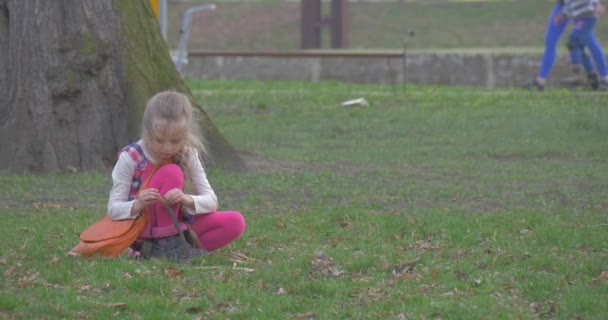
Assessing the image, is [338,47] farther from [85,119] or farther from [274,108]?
[85,119]

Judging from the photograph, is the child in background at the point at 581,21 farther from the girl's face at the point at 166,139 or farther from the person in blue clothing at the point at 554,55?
the girl's face at the point at 166,139

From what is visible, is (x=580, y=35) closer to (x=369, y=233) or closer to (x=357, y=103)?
(x=357, y=103)

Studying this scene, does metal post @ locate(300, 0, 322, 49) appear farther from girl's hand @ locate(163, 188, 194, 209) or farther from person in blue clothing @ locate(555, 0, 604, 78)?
girl's hand @ locate(163, 188, 194, 209)

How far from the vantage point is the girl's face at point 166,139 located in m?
5.89

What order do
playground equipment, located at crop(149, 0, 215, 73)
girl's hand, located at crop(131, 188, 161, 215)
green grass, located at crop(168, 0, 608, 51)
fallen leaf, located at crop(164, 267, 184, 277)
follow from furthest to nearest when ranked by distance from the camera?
green grass, located at crop(168, 0, 608, 51)
playground equipment, located at crop(149, 0, 215, 73)
girl's hand, located at crop(131, 188, 161, 215)
fallen leaf, located at crop(164, 267, 184, 277)

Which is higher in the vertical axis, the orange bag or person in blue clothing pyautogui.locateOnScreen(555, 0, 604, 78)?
person in blue clothing pyautogui.locateOnScreen(555, 0, 604, 78)

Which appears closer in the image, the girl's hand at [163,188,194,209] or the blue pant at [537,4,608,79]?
the girl's hand at [163,188,194,209]

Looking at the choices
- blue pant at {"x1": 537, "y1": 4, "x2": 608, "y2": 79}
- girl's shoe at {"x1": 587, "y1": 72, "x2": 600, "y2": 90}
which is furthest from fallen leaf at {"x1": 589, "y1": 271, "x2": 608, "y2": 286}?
girl's shoe at {"x1": 587, "y1": 72, "x2": 600, "y2": 90}

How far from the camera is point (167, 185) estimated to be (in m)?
5.98

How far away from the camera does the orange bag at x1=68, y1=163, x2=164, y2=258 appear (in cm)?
606

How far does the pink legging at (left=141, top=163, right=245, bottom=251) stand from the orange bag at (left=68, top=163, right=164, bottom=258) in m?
0.06

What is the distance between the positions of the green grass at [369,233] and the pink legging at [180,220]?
123 millimetres

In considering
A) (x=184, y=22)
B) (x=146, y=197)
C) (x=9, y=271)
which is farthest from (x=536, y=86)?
(x=9, y=271)

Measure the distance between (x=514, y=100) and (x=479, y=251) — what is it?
9.78 meters
